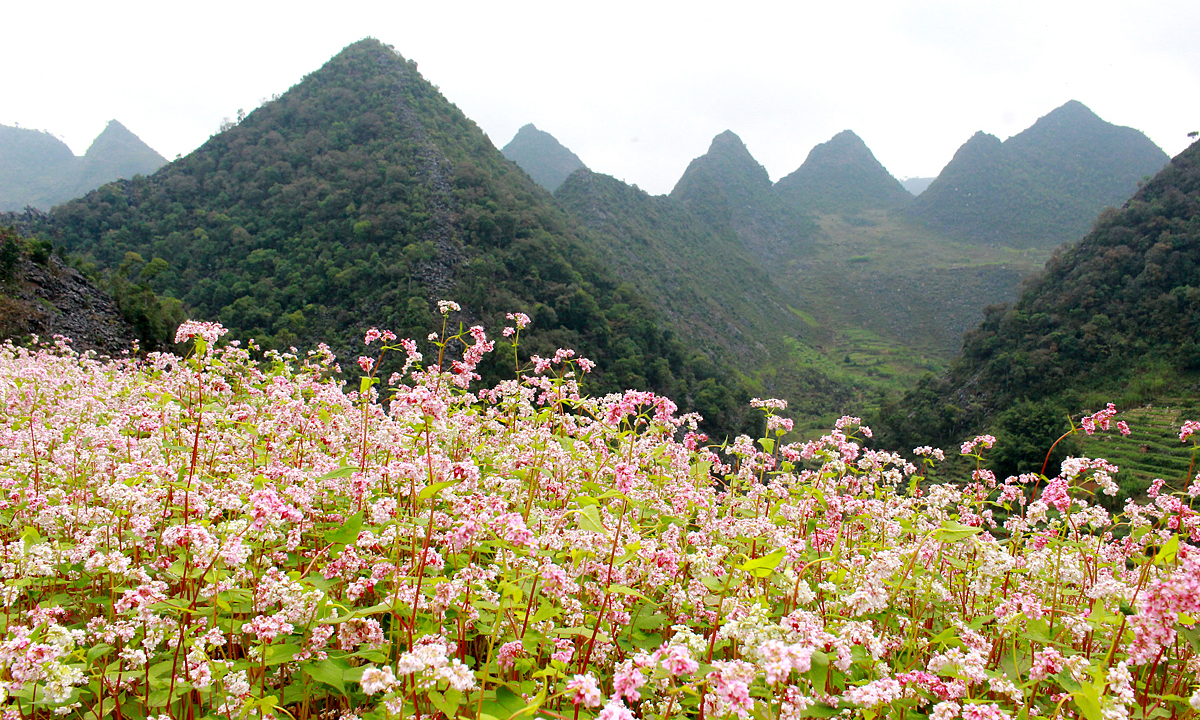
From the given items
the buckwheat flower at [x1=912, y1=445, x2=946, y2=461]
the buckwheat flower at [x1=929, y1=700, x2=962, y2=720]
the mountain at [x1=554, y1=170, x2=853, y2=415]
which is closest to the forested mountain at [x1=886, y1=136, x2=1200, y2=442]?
the mountain at [x1=554, y1=170, x2=853, y2=415]

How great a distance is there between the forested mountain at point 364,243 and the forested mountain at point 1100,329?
17.9 m

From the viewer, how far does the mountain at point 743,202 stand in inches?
5896

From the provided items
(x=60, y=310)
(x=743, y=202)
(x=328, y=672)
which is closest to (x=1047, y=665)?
(x=328, y=672)

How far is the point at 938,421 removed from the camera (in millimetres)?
39812

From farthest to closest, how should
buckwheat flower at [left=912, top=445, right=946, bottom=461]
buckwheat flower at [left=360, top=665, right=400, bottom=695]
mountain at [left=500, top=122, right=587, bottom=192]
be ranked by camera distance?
mountain at [left=500, top=122, right=587, bottom=192] → buckwheat flower at [left=912, top=445, right=946, bottom=461] → buckwheat flower at [left=360, top=665, right=400, bottom=695]

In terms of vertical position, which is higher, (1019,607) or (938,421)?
(1019,607)

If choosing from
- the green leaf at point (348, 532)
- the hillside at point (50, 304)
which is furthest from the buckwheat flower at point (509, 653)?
the hillside at point (50, 304)

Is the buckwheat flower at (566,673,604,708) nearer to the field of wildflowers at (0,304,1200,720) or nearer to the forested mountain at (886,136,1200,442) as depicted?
the field of wildflowers at (0,304,1200,720)

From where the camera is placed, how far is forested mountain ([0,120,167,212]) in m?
159

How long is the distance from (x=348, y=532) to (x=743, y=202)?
582 ft

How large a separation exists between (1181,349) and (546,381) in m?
51.2

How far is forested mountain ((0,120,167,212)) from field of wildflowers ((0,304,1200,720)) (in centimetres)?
20223

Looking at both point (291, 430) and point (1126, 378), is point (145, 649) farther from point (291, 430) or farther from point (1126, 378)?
point (1126, 378)

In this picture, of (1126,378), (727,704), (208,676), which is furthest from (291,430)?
(1126,378)
